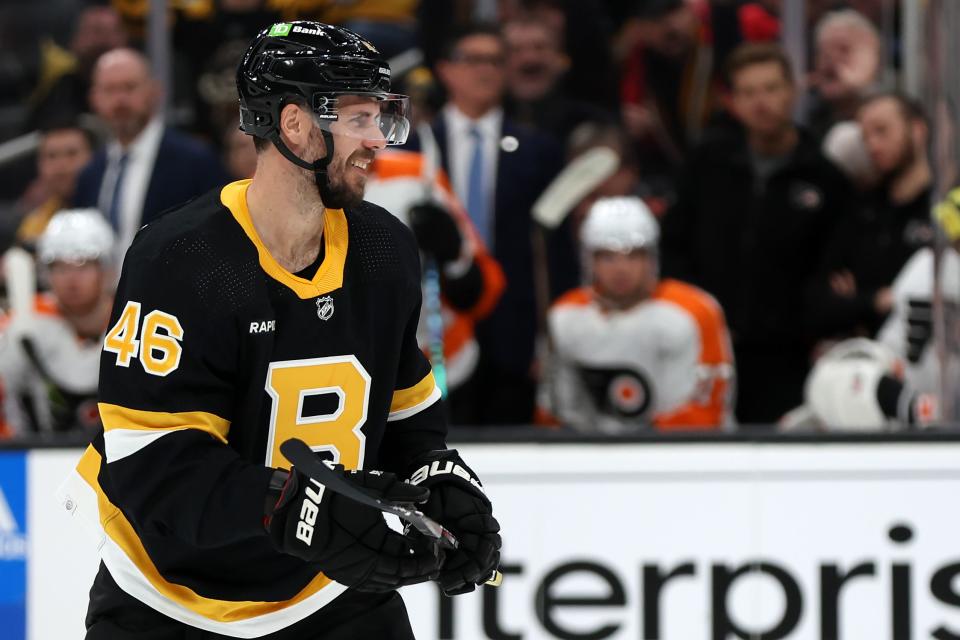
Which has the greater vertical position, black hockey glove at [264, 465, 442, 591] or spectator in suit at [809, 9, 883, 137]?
spectator in suit at [809, 9, 883, 137]

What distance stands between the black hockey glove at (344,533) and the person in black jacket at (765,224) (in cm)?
265

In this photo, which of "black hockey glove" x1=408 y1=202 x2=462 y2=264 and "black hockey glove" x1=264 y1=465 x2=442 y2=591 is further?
"black hockey glove" x1=408 y1=202 x2=462 y2=264

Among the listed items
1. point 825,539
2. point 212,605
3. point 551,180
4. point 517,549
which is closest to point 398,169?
point 551,180

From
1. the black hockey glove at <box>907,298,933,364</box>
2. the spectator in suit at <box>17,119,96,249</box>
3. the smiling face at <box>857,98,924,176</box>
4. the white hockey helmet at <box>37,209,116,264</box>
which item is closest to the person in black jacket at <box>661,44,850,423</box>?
the smiling face at <box>857,98,924,176</box>

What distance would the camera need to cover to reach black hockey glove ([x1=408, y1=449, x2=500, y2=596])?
209 centimetres

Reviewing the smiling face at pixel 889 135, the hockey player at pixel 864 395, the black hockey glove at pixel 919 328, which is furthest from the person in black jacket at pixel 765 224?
the hockey player at pixel 864 395

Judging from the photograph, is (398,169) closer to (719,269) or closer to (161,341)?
(719,269)

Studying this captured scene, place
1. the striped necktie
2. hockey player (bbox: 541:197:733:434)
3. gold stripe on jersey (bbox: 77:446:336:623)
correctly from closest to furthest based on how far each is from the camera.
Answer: gold stripe on jersey (bbox: 77:446:336:623)
hockey player (bbox: 541:197:733:434)
the striped necktie

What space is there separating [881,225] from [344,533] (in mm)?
2809

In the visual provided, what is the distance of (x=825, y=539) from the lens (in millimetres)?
3539

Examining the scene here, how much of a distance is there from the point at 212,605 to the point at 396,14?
353 cm

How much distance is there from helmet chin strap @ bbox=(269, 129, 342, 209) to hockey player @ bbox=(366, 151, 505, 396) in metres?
2.20

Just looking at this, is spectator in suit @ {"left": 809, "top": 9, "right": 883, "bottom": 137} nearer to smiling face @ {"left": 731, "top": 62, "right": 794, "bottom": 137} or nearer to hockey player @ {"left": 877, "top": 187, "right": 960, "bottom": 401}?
smiling face @ {"left": 731, "top": 62, "right": 794, "bottom": 137}

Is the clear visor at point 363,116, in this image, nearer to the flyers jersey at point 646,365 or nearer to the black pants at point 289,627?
the black pants at point 289,627
